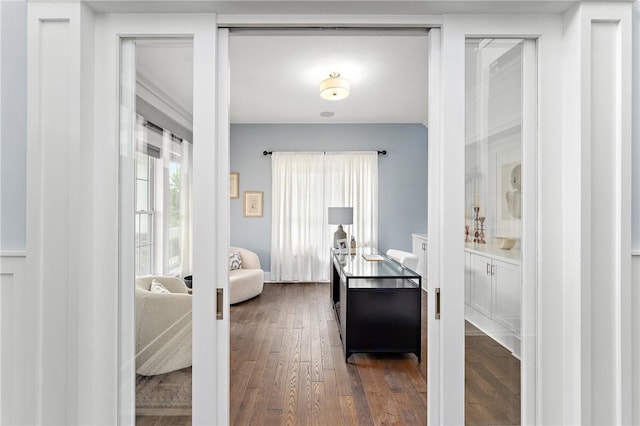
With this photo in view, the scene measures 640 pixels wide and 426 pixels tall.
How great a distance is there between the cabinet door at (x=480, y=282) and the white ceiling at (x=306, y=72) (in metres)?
0.94

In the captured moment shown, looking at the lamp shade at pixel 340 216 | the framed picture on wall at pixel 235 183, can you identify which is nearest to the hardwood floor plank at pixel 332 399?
the lamp shade at pixel 340 216

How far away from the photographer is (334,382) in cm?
256

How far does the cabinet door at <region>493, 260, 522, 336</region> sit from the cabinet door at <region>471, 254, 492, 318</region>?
0.14 feet

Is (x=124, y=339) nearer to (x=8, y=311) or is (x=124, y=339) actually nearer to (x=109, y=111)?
(x=8, y=311)


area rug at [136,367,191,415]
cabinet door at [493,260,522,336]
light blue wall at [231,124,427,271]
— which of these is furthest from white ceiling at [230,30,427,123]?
area rug at [136,367,191,415]

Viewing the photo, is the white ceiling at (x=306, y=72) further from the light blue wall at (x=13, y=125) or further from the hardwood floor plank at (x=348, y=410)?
the hardwood floor plank at (x=348, y=410)

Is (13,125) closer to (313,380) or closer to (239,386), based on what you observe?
(239,386)

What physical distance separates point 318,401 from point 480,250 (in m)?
1.56

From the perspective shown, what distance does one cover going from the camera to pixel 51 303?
Answer: 4.19ft

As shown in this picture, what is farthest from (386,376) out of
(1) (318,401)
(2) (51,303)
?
(2) (51,303)

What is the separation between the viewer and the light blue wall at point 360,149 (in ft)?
19.6

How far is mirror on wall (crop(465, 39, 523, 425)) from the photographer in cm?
Result: 137

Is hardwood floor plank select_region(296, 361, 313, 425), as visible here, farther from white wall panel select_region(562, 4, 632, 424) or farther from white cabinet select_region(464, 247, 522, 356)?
white wall panel select_region(562, 4, 632, 424)

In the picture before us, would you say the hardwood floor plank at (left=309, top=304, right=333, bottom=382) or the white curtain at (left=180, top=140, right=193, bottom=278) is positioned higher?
the white curtain at (left=180, top=140, right=193, bottom=278)
